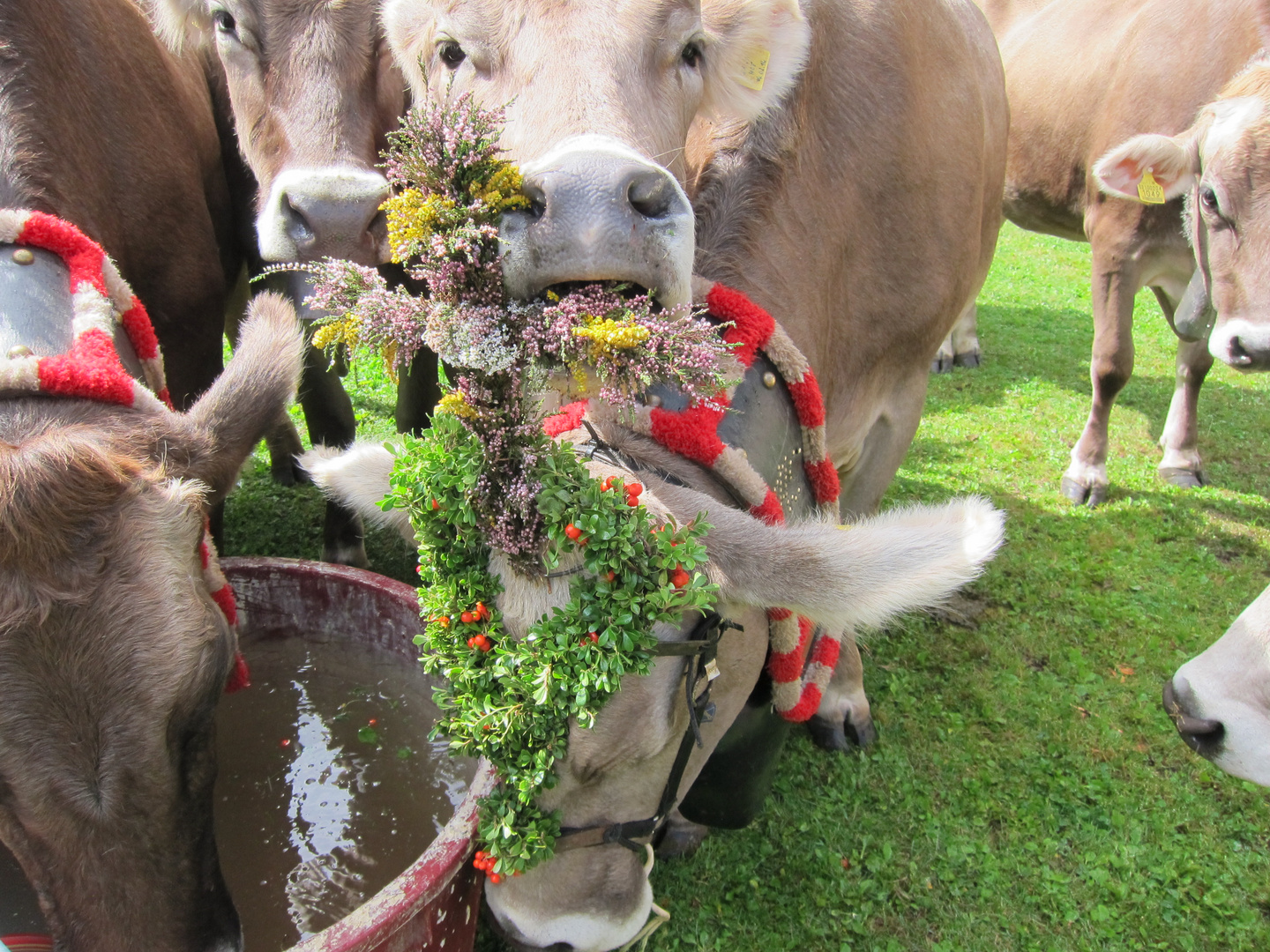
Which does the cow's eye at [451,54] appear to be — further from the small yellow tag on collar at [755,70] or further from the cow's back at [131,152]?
the cow's back at [131,152]

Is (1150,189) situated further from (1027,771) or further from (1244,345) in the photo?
(1027,771)

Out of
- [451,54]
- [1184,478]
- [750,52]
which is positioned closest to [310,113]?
[451,54]

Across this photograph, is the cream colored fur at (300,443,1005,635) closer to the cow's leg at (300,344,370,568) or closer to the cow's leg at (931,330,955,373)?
the cow's leg at (300,344,370,568)

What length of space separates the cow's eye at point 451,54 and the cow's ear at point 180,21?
203cm

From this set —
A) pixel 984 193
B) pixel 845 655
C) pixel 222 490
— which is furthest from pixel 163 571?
pixel 984 193

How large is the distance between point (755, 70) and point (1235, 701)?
2463mm

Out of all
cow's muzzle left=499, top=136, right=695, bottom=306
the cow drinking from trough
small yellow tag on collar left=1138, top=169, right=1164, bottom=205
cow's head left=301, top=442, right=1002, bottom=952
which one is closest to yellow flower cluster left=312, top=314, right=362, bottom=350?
cow's muzzle left=499, top=136, right=695, bottom=306

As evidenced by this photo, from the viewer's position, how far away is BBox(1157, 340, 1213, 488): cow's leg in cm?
614

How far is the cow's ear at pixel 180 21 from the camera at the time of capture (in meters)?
3.50

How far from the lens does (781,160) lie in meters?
2.79

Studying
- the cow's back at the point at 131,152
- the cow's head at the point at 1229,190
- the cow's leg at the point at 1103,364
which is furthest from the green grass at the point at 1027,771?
the cow's back at the point at 131,152

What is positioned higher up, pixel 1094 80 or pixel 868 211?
pixel 1094 80

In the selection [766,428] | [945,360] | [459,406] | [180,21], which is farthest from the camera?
[945,360]

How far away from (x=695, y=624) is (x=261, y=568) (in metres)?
1.72
